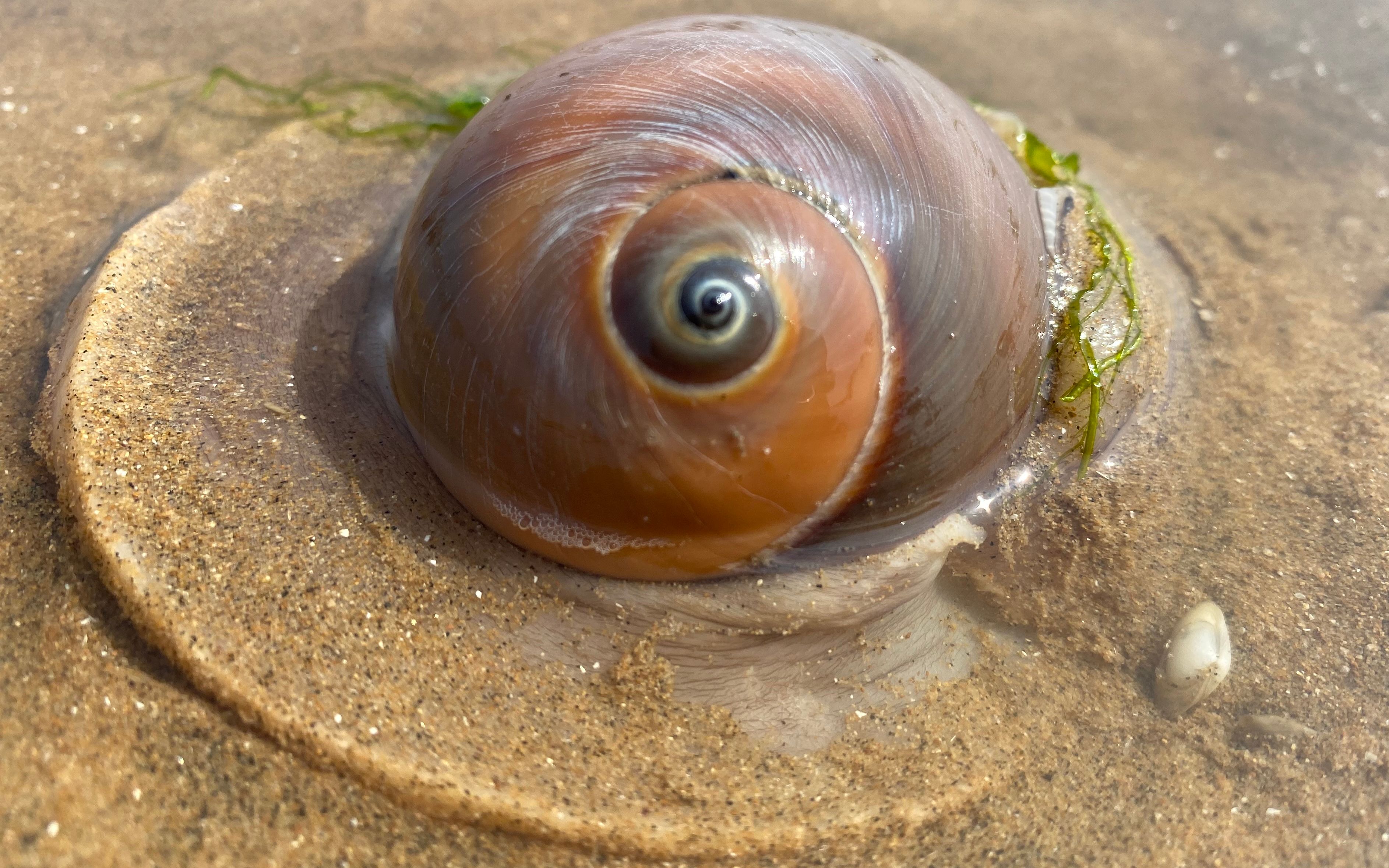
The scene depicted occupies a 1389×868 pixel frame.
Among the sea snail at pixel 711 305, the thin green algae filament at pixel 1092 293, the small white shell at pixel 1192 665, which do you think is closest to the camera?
the sea snail at pixel 711 305

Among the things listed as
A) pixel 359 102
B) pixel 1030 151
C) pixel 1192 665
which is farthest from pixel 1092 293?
pixel 359 102

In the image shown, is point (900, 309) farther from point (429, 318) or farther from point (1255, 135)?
point (1255, 135)

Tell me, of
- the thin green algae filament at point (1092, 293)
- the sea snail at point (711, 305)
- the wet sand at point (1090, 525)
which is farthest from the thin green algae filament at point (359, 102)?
the thin green algae filament at point (1092, 293)

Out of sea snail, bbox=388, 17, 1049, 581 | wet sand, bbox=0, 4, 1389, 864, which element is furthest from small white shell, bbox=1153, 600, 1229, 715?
sea snail, bbox=388, 17, 1049, 581

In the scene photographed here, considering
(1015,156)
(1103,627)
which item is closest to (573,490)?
(1103,627)

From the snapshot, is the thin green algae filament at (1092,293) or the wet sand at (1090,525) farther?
the thin green algae filament at (1092,293)

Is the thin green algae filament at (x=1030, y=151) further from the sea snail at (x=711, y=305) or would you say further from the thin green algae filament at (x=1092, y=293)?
the sea snail at (x=711, y=305)
